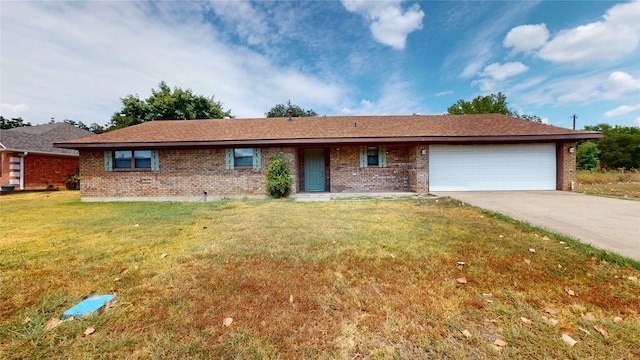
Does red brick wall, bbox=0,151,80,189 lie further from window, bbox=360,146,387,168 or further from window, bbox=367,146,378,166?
window, bbox=367,146,378,166

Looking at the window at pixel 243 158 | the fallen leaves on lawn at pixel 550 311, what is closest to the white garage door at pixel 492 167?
the window at pixel 243 158

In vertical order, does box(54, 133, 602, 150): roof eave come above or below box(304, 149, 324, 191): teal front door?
above

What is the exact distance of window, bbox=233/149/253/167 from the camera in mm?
10281

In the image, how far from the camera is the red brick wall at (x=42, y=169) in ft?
45.5

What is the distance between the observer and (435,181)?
34.4ft

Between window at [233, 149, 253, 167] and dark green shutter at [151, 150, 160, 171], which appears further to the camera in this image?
window at [233, 149, 253, 167]

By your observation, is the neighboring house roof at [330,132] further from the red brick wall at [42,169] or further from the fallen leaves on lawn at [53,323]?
the red brick wall at [42,169]

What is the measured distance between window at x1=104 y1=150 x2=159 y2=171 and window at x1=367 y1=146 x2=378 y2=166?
949 centimetres

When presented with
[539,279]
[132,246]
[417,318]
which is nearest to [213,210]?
[132,246]

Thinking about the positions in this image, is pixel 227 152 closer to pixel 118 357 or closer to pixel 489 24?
pixel 118 357

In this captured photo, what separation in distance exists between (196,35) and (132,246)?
10.3 m

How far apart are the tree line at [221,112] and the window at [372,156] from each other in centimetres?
828

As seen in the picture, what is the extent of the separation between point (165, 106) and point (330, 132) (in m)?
19.2

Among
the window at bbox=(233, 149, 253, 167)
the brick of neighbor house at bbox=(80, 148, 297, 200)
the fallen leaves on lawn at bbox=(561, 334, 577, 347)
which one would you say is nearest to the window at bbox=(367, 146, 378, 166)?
the brick of neighbor house at bbox=(80, 148, 297, 200)
